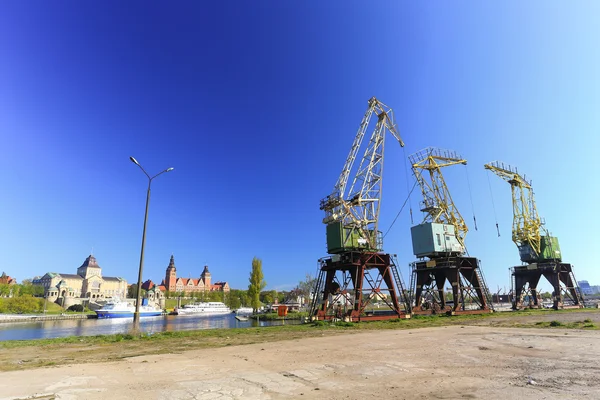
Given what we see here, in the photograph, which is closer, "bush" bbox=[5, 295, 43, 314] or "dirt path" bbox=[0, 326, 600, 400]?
"dirt path" bbox=[0, 326, 600, 400]

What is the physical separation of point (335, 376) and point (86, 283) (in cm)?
20011

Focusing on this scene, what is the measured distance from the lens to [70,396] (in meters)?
7.09

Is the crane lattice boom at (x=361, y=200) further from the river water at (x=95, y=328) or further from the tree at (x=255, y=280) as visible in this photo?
the tree at (x=255, y=280)

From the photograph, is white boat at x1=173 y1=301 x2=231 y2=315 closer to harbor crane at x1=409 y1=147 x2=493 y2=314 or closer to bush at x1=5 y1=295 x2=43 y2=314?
bush at x1=5 y1=295 x2=43 y2=314

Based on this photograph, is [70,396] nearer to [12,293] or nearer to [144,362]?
[144,362]

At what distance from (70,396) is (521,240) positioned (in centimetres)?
7884

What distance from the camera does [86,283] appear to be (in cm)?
16800

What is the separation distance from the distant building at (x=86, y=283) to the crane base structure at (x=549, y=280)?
161001mm

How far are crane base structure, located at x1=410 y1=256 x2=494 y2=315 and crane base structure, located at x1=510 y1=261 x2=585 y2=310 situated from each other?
1773 cm

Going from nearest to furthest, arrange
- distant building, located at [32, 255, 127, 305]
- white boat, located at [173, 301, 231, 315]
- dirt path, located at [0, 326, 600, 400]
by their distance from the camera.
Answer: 1. dirt path, located at [0, 326, 600, 400]
2. white boat, located at [173, 301, 231, 315]
3. distant building, located at [32, 255, 127, 305]

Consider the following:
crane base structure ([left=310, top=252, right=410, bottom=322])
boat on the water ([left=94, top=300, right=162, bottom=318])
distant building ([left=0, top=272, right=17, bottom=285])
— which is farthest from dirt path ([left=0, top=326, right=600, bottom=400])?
distant building ([left=0, top=272, right=17, bottom=285])

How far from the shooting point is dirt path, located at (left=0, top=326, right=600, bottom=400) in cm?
722

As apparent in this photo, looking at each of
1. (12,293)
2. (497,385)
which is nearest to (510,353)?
(497,385)

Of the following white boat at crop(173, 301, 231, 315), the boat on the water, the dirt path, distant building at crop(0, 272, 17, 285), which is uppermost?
distant building at crop(0, 272, 17, 285)
